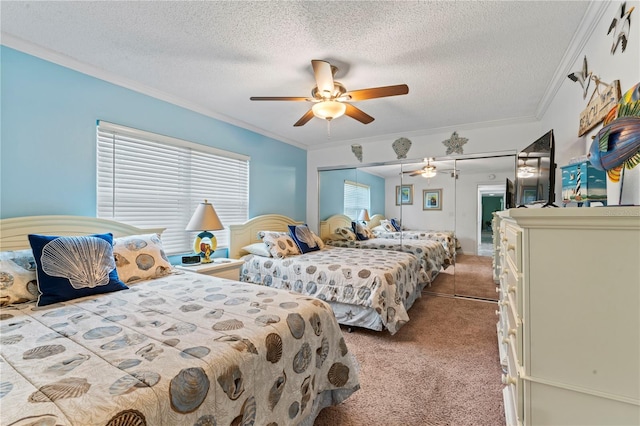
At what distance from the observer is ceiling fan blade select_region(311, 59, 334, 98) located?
1907 mm

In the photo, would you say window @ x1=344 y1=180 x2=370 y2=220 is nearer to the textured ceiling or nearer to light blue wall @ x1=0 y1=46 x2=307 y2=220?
the textured ceiling

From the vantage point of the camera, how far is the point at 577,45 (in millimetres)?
1913

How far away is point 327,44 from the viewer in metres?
1.98

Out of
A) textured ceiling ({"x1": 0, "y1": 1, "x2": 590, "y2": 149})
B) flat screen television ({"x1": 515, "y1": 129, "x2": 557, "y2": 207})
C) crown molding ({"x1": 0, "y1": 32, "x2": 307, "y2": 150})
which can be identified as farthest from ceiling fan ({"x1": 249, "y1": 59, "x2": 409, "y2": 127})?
crown molding ({"x1": 0, "y1": 32, "x2": 307, "y2": 150})

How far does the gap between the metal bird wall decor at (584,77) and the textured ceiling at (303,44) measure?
198mm

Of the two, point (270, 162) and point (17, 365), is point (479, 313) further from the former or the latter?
point (17, 365)

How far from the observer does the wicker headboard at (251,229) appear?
11.9 ft

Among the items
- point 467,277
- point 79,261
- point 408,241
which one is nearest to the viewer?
point 79,261

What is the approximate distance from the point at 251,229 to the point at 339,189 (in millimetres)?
1718

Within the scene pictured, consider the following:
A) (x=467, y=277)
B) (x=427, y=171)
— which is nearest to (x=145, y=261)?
(x=427, y=171)

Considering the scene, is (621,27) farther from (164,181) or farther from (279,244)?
(164,181)

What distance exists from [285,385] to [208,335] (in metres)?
0.42

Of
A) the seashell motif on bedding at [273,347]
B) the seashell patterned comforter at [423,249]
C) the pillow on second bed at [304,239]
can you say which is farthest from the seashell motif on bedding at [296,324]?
the seashell patterned comforter at [423,249]

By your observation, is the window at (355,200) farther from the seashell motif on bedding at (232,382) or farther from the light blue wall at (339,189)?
the seashell motif on bedding at (232,382)
